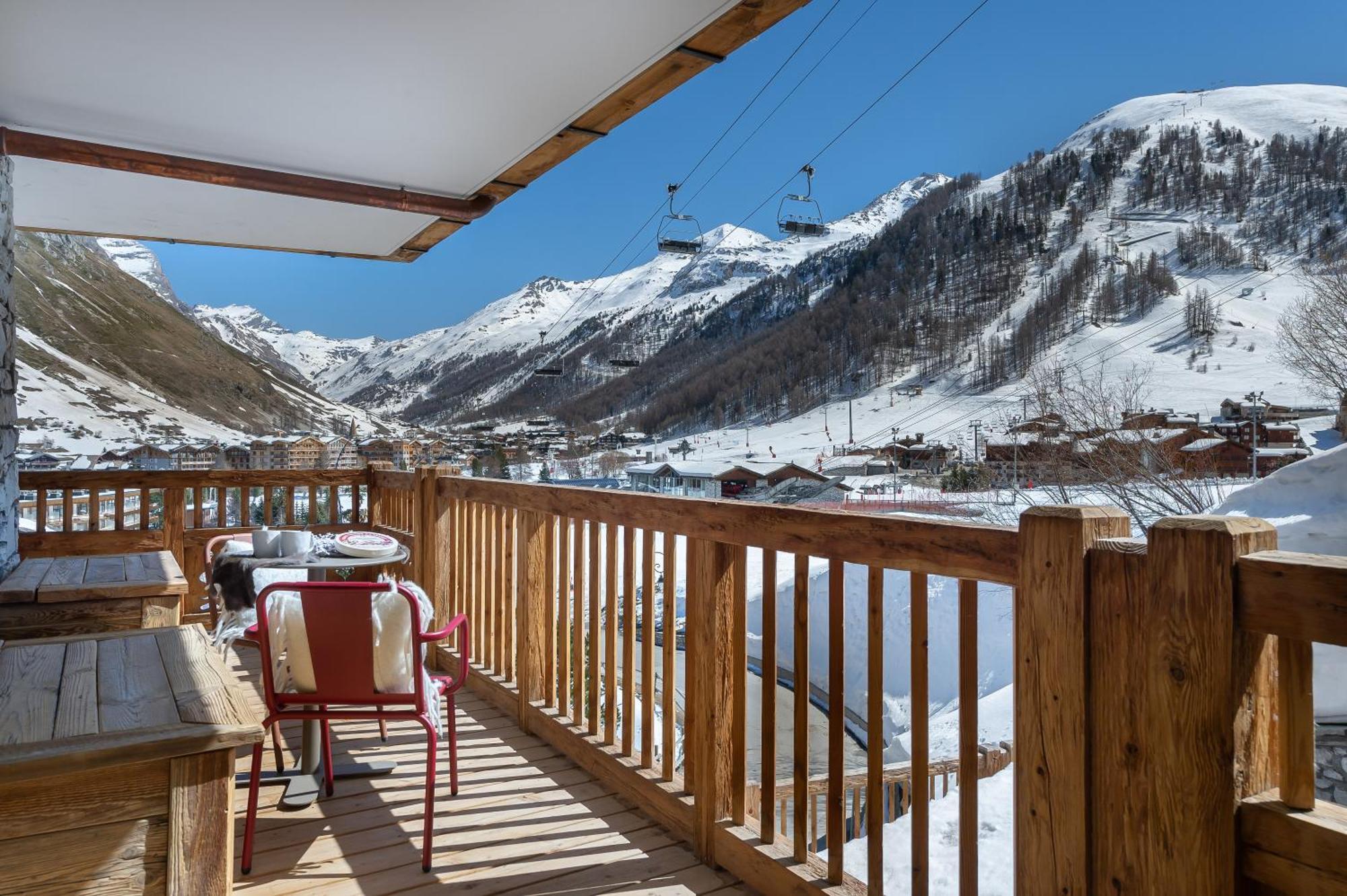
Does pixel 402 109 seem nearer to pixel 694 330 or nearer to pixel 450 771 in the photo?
pixel 450 771

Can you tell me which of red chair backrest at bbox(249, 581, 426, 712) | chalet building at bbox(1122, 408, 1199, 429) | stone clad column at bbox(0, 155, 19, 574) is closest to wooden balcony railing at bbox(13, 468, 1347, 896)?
red chair backrest at bbox(249, 581, 426, 712)

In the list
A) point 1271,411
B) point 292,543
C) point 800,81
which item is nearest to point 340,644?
point 292,543

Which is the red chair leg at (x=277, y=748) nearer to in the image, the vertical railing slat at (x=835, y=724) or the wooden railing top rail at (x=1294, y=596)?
the vertical railing slat at (x=835, y=724)

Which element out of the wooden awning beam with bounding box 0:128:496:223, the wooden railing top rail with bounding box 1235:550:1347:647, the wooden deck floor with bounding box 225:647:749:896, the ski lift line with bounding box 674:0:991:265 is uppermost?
the ski lift line with bounding box 674:0:991:265

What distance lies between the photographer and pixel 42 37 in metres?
2.37

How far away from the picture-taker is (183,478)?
4.72 metres

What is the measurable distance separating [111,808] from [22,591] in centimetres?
167

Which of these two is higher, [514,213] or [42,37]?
[514,213]

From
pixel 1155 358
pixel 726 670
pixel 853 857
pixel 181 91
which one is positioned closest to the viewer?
pixel 726 670

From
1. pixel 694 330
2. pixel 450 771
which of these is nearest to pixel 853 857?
pixel 450 771

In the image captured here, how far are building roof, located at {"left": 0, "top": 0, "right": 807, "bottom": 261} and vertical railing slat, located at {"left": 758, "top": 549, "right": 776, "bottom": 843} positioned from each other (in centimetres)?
159

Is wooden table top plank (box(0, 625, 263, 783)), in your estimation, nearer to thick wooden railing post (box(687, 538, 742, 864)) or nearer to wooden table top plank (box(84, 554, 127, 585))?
Result: wooden table top plank (box(84, 554, 127, 585))

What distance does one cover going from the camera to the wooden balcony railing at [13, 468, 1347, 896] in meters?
1.00

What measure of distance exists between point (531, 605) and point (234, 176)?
2.23 meters
